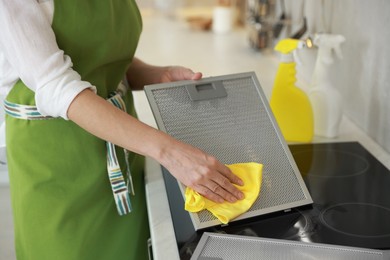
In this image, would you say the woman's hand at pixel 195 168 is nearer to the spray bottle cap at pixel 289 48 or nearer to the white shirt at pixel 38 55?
the white shirt at pixel 38 55

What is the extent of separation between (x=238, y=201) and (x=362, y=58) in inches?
Result: 22.4

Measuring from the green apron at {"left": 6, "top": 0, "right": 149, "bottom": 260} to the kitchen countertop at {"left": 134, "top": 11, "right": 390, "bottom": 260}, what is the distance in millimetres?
119

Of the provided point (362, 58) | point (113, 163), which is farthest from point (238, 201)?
point (362, 58)

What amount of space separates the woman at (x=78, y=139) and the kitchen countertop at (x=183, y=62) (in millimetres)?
80

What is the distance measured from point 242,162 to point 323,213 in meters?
0.17

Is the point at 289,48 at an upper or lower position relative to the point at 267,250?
upper

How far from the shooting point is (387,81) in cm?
106

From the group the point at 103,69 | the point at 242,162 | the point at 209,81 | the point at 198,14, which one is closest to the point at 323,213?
the point at 242,162

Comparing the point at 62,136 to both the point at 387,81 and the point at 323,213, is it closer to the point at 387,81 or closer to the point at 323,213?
the point at 323,213

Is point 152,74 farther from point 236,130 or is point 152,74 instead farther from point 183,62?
point 183,62

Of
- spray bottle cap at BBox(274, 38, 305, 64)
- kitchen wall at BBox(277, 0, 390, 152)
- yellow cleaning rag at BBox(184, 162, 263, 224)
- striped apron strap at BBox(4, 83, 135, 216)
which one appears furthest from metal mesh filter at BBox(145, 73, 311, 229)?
kitchen wall at BBox(277, 0, 390, 152)

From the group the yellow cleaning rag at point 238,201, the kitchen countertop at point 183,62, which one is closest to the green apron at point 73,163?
the kitchen countertop at point 183,62

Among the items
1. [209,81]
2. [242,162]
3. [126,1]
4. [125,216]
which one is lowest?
[125,216]

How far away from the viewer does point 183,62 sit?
1847mm
